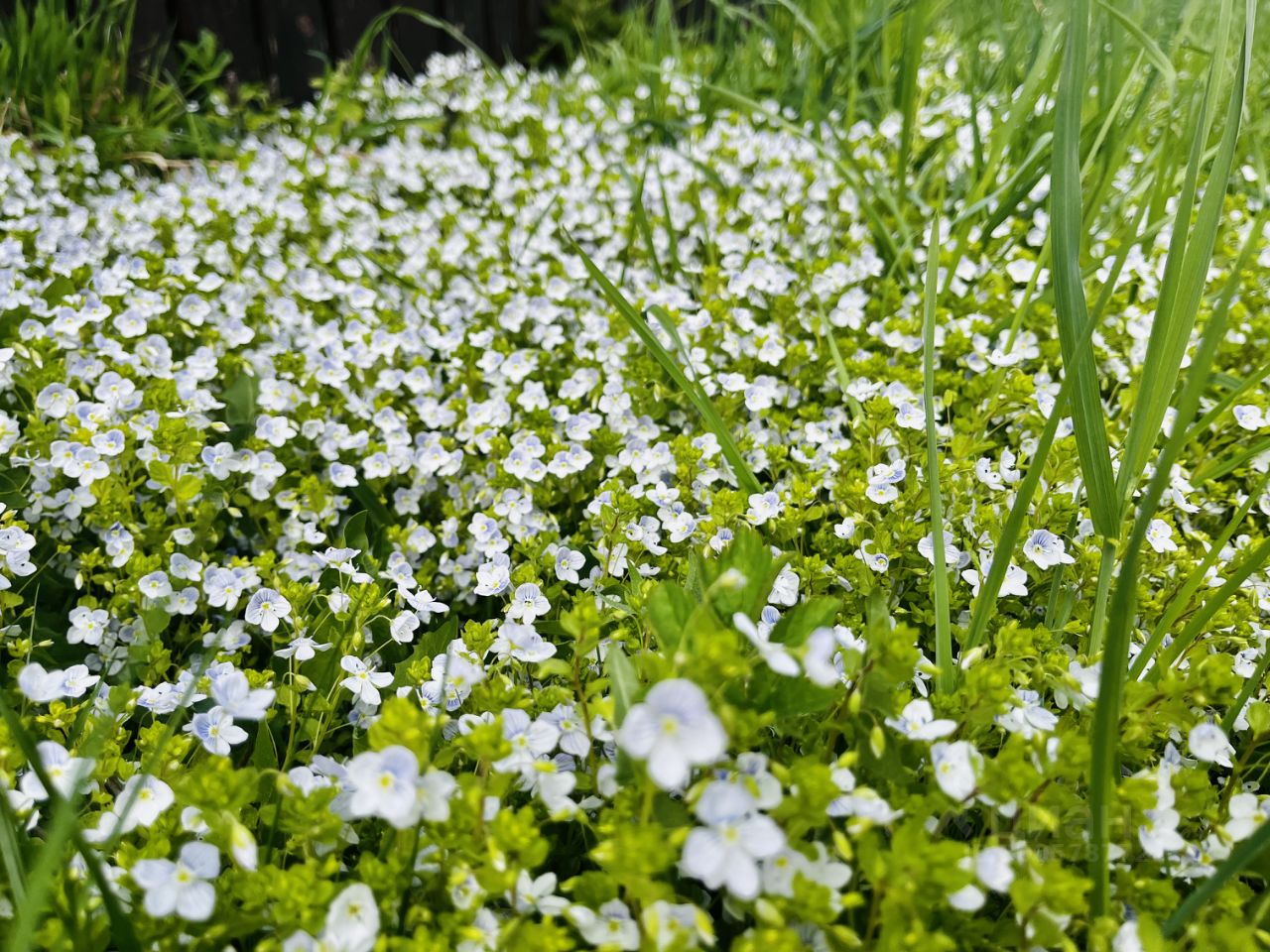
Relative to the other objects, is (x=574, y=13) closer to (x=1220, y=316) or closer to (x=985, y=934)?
(x=1220, y=316)

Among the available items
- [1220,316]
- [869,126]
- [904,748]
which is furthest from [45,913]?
[869,126]

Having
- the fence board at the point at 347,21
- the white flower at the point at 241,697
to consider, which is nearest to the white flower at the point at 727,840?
the white flower at the point at 241,697

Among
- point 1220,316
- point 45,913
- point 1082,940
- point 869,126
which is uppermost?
point 1220,316

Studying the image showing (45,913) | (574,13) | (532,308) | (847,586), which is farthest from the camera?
(574,13)

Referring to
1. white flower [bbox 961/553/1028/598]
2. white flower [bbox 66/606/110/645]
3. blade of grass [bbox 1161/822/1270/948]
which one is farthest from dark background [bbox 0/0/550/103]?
blade of grass [bbox 1161/822/1270/948]

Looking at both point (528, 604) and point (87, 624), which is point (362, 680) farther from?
point (87, 624)

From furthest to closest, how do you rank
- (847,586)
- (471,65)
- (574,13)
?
(574,13) → (471,65) → (847,586)

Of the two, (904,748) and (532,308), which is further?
(532,308)
